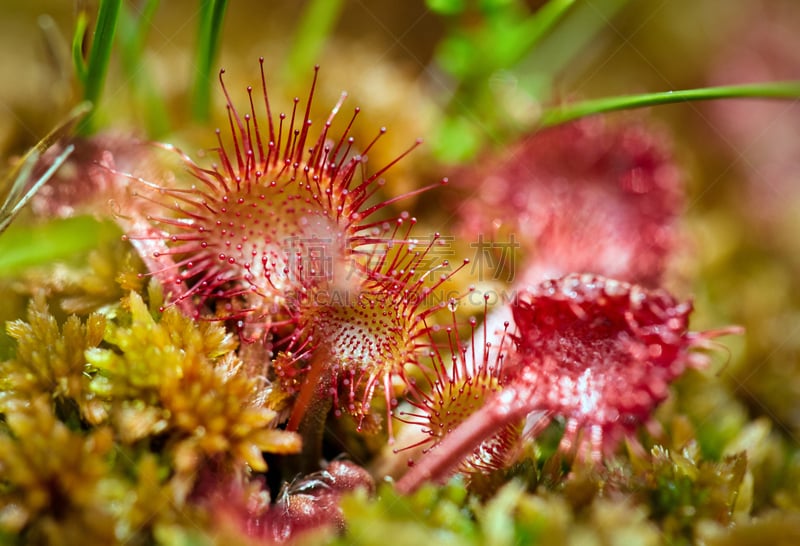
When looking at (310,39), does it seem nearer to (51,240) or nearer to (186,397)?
(51,240)

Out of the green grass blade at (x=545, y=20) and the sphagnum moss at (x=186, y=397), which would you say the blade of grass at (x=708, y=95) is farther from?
the sphagnum moss at (x=186, y=397)

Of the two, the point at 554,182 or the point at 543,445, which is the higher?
the point at 554,182

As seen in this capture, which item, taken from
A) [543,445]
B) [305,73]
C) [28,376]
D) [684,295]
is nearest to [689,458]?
[543,445]

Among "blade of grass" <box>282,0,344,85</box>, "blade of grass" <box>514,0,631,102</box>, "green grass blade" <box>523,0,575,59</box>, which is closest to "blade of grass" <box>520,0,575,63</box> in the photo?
"green grass blade" <box>523,0,575,59</box>

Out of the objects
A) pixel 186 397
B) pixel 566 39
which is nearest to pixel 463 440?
pixel 186 397

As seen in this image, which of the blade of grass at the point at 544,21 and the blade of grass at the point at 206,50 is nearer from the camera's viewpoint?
the blade of grass at the point at 206,50

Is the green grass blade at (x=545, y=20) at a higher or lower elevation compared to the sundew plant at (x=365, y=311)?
higher

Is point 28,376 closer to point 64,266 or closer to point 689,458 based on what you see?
point 64,266

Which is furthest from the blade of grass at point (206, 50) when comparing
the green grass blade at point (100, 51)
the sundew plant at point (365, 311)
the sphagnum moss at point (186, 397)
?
the sphagnum moss at point (186, 397)
